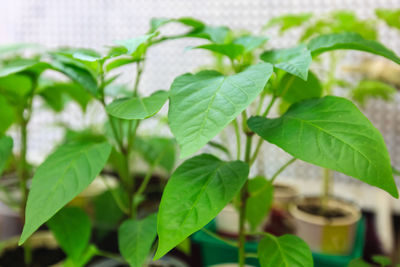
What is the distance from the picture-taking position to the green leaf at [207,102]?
28 centimetres

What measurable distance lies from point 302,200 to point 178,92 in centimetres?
66

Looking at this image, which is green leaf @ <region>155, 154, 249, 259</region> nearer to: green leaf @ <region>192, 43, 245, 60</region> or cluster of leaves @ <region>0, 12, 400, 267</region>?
cluster of leaves @ <region>0, 12, 400, 267</region>

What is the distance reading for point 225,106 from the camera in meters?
0.30

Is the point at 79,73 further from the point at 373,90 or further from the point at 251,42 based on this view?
the point at 373,90

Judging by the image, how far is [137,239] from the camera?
0.45 metres

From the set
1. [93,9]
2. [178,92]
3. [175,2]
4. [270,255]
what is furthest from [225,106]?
[93,9]

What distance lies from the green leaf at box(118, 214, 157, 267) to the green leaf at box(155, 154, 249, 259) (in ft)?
0.43

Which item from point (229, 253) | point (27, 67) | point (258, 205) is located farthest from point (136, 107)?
point (229, 253)

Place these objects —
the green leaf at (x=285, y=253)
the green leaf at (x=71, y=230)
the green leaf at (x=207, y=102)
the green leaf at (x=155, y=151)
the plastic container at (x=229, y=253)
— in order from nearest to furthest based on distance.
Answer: the green leaf at (x=207, y=102), the green leaf at (x=285, y=253), the green leaf at (x=71, y=230), the plastic container at (x=229, y=253), the green leaf at (x=155, y=151)

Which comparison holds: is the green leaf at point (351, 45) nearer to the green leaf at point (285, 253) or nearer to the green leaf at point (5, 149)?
the green leaf at point (285, 253)

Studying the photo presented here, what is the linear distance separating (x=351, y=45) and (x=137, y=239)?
385 mm

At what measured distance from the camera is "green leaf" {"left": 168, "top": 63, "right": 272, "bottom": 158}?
28cm

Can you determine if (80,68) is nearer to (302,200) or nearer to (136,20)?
(302,200)

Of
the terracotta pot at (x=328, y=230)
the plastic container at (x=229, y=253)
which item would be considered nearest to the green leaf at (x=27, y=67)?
the plastic container at (x=229, y=253)
